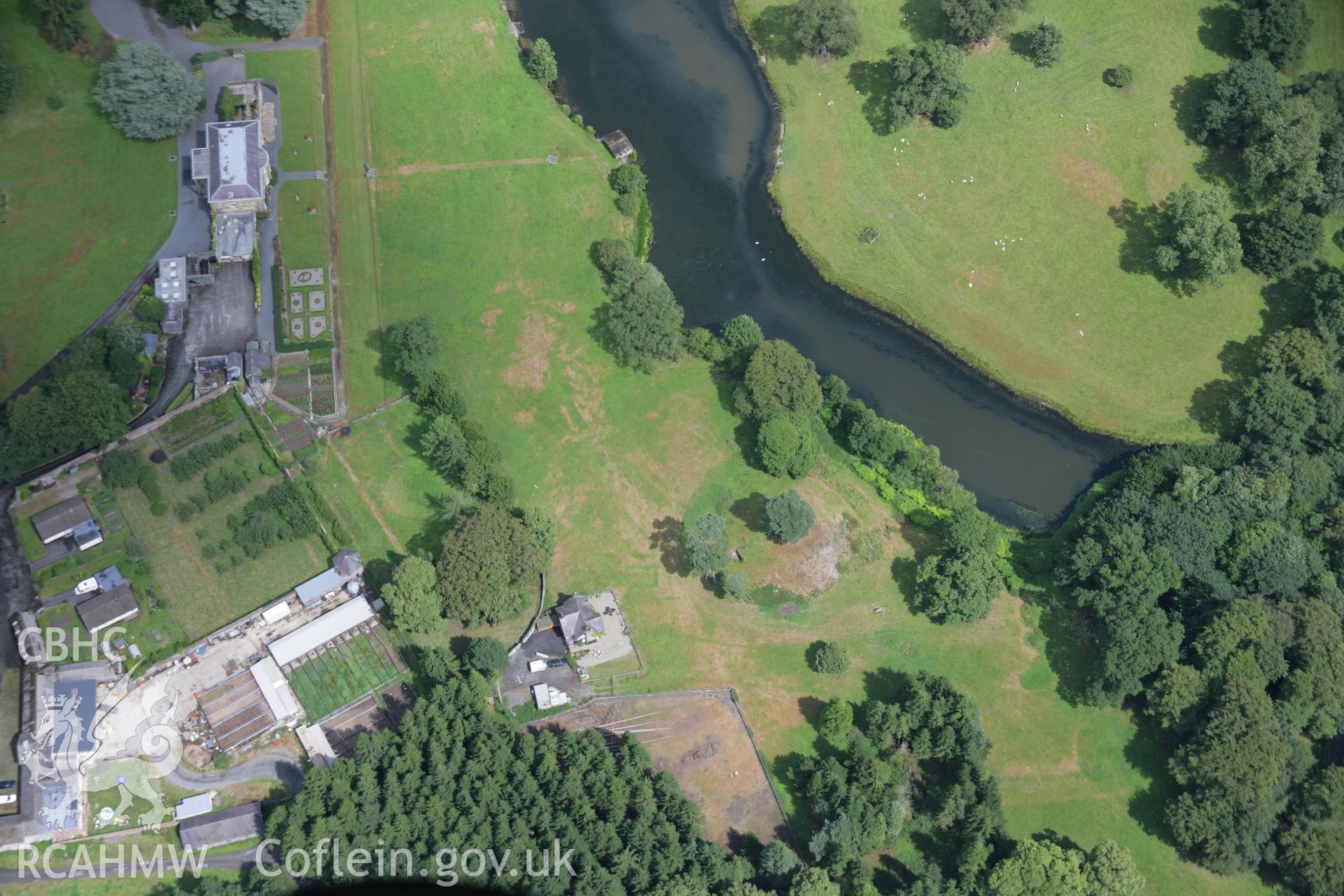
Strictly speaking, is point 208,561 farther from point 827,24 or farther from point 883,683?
point 827,24

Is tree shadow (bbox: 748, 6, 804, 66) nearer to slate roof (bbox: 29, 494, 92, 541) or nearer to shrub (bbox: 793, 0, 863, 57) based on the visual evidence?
shrub (bbox: 793, 0, 863, 57)

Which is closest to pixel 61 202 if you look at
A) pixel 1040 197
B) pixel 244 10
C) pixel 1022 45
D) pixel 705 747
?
pixel 244 10

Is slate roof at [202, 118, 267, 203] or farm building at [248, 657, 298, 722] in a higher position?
slate roof at [202, 118, 267, 203]

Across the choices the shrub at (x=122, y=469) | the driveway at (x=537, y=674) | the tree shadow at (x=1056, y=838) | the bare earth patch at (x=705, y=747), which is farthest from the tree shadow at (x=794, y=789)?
the shrub at (x=122, y=469)

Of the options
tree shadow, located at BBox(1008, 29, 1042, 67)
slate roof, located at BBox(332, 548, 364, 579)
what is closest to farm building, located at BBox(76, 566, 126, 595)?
slate roof, located at BBox(332, 548, 364, 579)

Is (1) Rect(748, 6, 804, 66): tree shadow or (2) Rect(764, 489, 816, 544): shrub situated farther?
(1) Rect(748, 6, 804, 66): tree shadow

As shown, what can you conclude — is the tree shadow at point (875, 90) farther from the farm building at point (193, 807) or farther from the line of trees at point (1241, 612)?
the farm building at point (193, 807)
